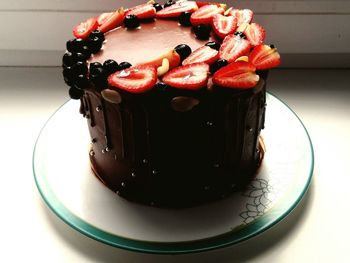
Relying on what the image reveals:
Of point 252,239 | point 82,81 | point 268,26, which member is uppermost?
point 82,81

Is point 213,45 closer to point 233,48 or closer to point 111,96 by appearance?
point 233,48

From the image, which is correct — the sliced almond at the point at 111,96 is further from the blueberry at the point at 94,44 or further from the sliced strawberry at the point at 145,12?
the sliced strawberry at the point at 145,12

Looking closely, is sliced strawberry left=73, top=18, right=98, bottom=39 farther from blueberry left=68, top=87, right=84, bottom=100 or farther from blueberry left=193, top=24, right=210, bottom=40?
blueberry left=193, top=24, right=210, bottom=40

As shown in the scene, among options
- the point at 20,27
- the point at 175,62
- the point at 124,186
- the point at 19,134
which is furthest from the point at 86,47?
the point at 20,27

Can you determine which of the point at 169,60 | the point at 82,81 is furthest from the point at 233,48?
the point at 82,81

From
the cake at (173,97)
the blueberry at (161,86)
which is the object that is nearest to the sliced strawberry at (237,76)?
the cake at (173,97)

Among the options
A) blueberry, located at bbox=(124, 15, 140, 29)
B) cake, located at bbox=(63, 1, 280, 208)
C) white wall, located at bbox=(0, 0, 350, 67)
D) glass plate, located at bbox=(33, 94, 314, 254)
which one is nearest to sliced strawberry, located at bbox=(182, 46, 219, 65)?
cake, located at bbox=(63, 1, 280, 208)
